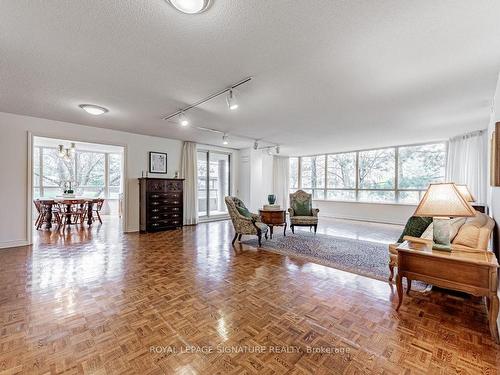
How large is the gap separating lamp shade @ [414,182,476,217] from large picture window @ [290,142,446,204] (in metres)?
5.87

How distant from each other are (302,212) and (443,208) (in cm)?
394

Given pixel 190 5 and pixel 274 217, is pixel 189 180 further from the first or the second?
pixel 190 5

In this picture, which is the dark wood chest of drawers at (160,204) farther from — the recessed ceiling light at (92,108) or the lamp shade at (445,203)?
the lamp shade at (445,203)

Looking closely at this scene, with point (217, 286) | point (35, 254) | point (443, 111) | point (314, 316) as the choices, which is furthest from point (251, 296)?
point (443, 111)

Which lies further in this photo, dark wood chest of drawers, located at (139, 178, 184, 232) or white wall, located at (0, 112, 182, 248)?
dark wood chest of drawers, located at (139, 178, 184, 232)

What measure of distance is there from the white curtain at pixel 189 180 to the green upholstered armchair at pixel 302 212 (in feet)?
9.47

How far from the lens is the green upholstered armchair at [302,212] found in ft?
18.1

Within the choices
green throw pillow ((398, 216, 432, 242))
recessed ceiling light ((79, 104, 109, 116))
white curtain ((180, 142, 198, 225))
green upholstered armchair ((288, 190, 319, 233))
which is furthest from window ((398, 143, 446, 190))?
recessed ceiling light ((79, 104, 109, 116))

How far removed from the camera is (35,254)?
3.86 meters

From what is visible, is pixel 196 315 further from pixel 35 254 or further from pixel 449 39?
pixel 35 254

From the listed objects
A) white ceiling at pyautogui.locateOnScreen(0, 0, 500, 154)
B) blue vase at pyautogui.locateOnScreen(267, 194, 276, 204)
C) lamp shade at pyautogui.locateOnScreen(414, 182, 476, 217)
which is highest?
white ceiling at pyautogui.locateOnScreen(0, 0, 500, 154)

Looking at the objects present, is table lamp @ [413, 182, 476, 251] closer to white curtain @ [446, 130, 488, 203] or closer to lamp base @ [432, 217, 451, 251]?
lamp base @ [432, 217, 451, 251]

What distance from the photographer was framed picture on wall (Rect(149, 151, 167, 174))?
620 centimetres

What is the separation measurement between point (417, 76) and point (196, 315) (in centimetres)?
347
